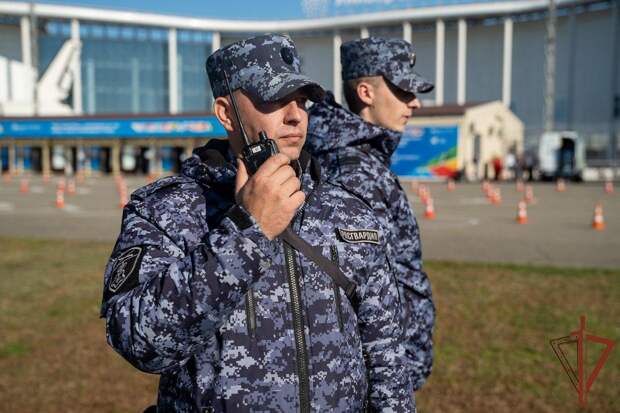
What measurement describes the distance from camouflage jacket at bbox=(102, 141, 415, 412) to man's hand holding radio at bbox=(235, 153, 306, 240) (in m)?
0.03

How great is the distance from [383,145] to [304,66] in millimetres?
38372

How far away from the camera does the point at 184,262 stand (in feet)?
4.47

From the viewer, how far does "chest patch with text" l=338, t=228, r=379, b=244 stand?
168 centimetres

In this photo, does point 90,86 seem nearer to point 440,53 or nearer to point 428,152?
point 440,53

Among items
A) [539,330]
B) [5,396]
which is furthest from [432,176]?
[5,396]

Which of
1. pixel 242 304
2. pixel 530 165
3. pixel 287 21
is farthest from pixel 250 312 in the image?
pixel 287 21

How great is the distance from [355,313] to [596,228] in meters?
12.4

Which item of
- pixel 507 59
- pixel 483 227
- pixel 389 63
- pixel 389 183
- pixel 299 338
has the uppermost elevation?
pixel 507 59

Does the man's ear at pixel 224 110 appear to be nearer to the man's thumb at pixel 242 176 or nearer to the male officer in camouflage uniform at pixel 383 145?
the man's thumb at pixel 242 176

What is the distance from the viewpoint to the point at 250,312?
5.04ft

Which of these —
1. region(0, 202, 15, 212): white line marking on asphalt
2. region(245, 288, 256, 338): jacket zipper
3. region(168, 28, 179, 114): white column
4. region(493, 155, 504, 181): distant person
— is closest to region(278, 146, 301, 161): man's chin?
region(245, 288, 256, 338): jacket zipper

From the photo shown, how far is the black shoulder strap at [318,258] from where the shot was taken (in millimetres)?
1588

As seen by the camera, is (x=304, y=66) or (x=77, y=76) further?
(x=77, y=76)

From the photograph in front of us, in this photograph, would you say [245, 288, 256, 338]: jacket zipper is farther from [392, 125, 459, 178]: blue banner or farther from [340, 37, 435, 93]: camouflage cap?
[392, 125, 459, 178]: blue banner
